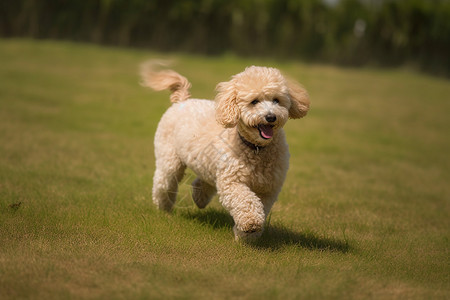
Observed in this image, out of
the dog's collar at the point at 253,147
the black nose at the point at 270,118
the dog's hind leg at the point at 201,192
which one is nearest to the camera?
the black nose at the point at 270,118

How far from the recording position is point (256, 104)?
5.27m

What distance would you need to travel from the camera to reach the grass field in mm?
4355

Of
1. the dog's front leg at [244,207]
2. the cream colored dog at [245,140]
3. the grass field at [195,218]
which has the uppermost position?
the cream colored dog at [245,140]

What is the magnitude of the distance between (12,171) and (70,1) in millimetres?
23553

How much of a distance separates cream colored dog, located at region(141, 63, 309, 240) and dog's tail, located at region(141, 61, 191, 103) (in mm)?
612

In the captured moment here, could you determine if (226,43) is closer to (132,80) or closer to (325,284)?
(132,80)

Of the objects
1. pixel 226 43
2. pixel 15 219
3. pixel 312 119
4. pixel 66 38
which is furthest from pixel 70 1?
pixel 15 219

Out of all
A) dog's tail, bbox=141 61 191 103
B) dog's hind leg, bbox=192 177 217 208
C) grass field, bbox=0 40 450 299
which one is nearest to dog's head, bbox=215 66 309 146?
grass field, bbox=0 40 450 299

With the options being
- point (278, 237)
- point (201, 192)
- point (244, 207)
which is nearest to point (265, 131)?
point (244, 207)

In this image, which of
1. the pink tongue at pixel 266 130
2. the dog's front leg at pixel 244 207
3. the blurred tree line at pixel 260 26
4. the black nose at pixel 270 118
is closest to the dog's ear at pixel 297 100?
the pink tongue at pixel 266 130

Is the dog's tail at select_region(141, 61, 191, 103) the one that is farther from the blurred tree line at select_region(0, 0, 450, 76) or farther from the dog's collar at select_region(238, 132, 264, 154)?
the blurred tree line at select_region(0, 0, 450, 76)

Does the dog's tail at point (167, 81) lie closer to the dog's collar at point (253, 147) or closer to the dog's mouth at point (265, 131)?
the dog's collar at point (253, 147)

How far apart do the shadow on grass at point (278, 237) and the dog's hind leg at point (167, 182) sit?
0.23m

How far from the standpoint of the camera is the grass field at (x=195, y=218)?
4.36 meters
